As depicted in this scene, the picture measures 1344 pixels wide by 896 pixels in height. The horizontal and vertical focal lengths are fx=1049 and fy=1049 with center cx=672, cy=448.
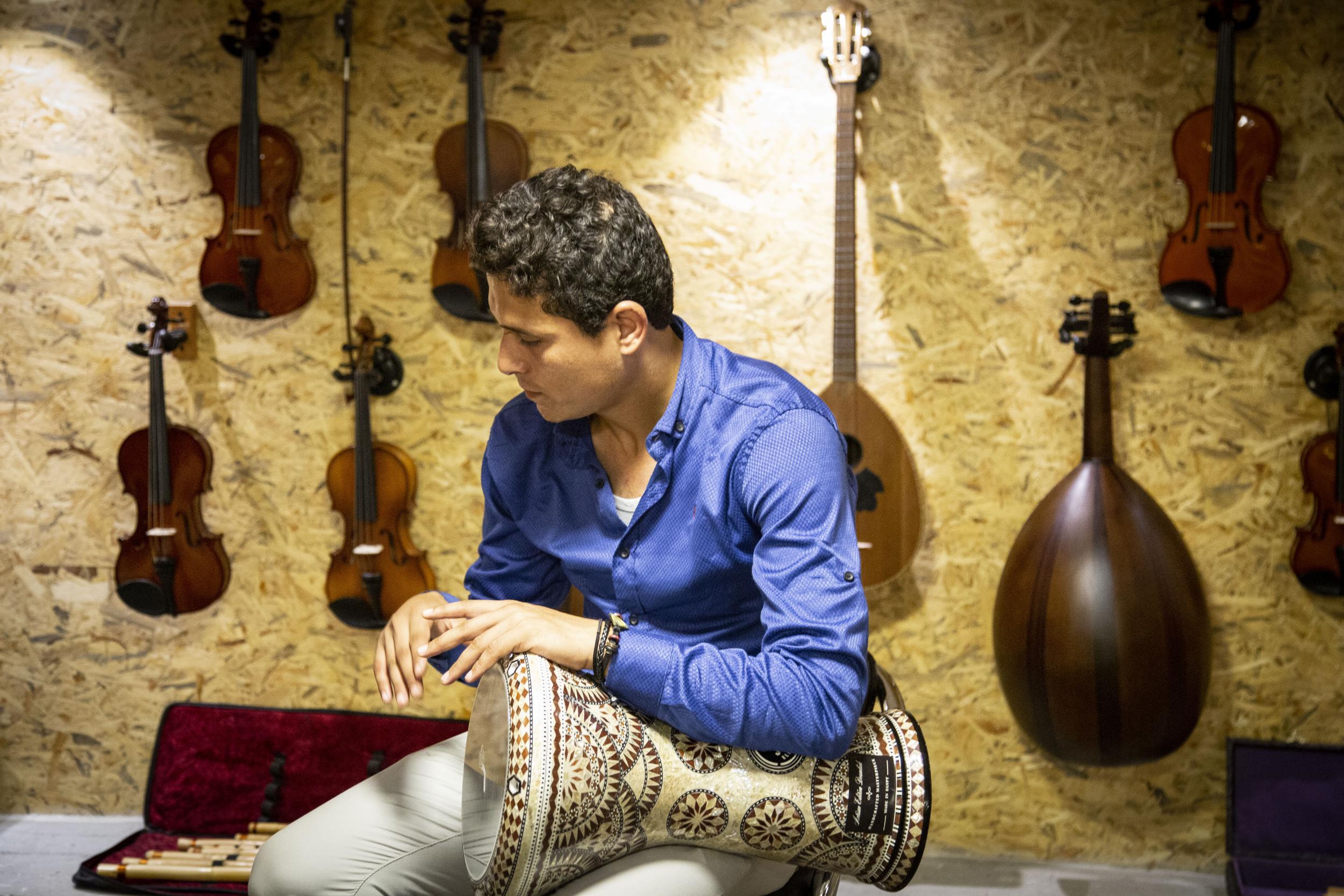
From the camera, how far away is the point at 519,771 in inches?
47.6

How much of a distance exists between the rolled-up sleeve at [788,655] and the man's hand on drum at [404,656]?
30cm

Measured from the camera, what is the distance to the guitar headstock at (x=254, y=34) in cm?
273

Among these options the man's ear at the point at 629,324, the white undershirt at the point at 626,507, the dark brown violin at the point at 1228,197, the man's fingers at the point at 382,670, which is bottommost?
the man's fingers at the point at 382,670

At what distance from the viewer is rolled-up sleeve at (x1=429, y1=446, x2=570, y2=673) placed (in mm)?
1713

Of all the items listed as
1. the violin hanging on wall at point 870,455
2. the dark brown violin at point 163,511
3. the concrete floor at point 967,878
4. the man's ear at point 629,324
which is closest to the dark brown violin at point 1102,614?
the violin hanging on wall at point 870,455

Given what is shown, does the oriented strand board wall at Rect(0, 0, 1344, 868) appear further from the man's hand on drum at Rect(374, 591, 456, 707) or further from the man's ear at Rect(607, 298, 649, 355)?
the man's hand on drum at Rect(374, 591, 456, 707)

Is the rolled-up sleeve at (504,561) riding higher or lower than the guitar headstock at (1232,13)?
lower

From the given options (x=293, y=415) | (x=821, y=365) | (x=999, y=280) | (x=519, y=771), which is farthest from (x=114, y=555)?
(x=999, y=280)

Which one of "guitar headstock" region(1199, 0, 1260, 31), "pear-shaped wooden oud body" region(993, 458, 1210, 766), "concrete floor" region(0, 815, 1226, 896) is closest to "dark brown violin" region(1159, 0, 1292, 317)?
"guitar headstock" region(1199, 0, 1260, 31)

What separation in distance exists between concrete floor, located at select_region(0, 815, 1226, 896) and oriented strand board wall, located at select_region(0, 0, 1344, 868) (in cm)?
6

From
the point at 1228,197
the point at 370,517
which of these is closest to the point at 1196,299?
the point at 1228,197

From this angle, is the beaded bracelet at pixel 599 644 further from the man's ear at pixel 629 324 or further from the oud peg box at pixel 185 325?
the oud peg box at pixel 185 325

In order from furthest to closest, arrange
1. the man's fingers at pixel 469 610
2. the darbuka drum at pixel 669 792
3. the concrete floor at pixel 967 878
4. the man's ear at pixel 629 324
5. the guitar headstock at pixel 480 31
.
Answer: the guitar headstock at pixel 480 31 < the concrete floor at pixel 967 878 < the man's ear at pixel 629 324 < the man's fingers at pixel 469 610 < the darbuka drum at pixel 669 792

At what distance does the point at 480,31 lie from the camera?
Result: 2.69 metres
